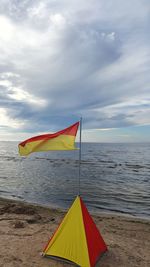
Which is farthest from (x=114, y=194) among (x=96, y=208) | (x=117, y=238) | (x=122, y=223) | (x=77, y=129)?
(x=77, y=129)

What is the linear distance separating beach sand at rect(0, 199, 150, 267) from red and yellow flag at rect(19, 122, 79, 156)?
117 inches

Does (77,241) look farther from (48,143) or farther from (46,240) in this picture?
(48,143)

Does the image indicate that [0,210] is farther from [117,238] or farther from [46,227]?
[117,238]

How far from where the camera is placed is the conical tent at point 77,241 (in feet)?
21.9

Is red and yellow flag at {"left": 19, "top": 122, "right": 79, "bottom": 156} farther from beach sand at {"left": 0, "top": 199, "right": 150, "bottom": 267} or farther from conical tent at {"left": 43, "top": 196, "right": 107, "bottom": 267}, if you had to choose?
beach sand at {"left": 0, "top": 199, "right": 150, "bottom": 267}

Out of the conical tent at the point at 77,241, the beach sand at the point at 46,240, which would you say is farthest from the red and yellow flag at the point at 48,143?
the beach sand at the point at 46,240

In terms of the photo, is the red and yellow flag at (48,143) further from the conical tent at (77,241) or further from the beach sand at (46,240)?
the beach sand at (46,240)

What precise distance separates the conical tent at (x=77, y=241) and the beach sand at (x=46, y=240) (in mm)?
248

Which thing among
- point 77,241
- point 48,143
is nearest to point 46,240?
point 77,241

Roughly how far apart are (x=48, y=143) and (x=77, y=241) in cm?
281

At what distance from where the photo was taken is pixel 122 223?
11.5 metres

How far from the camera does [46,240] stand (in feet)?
27.3

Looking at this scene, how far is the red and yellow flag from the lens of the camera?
21.4 ft

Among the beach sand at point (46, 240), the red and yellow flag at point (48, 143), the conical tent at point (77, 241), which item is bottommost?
the beach sand at point (46, 240)
